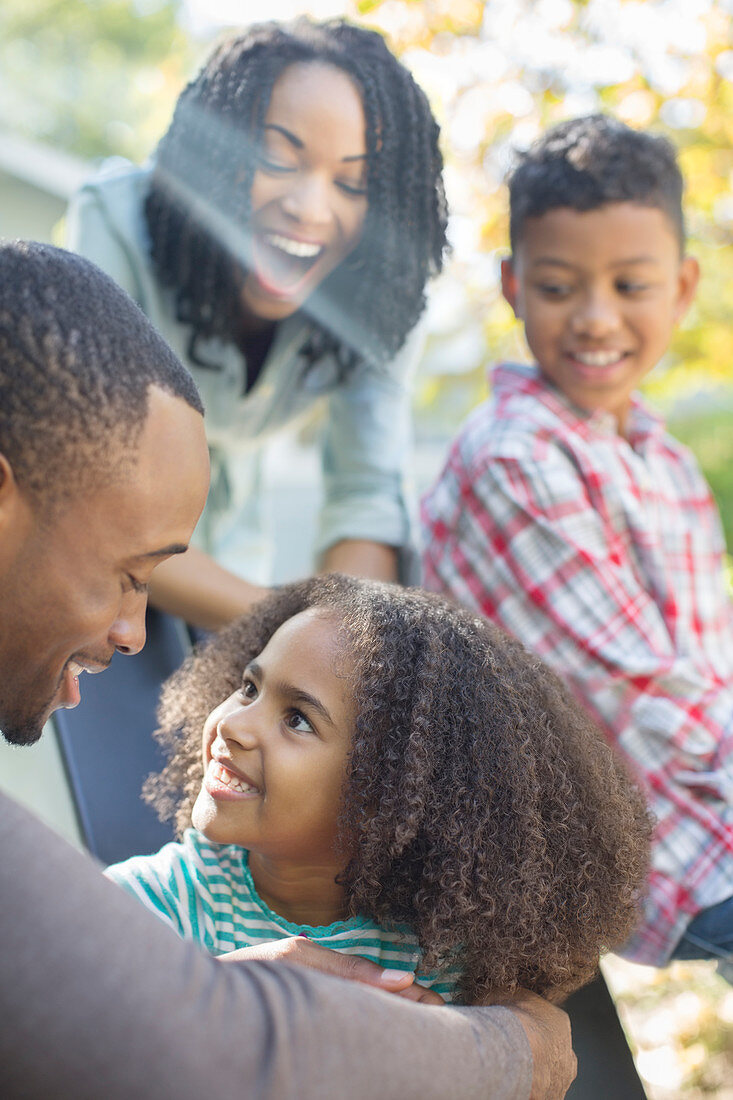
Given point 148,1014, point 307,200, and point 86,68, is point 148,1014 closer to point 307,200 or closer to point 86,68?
point 307,200

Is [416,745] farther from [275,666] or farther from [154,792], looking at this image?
[154,792]

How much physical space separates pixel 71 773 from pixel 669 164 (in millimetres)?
2029

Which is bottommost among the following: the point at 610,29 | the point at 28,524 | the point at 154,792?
the point at 154,792

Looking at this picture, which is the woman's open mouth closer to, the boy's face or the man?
the boy's face

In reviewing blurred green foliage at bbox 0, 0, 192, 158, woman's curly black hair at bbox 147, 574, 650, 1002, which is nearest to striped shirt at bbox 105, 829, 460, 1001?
woman's curly black hair at bbox 147, 574, 650, 1002

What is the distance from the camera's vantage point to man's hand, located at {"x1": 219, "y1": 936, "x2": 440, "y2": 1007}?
1.36 metres

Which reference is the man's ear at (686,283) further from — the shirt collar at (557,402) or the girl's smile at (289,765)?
the girl's smile at (289,765)

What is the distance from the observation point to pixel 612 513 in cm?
239

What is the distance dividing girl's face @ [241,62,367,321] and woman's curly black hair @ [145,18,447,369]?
28 millimetres

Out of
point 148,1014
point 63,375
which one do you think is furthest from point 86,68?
point 148,1014

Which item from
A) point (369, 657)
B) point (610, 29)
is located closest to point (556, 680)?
point (369, 657)

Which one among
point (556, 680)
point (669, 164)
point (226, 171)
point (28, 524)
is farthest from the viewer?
point (669, 164)

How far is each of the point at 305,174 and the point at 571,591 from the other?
1.02 metres

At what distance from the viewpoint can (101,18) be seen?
23.7 meters
